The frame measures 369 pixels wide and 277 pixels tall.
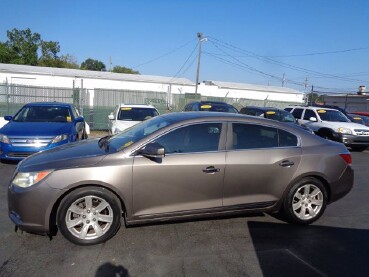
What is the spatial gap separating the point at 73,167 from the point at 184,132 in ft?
4.64

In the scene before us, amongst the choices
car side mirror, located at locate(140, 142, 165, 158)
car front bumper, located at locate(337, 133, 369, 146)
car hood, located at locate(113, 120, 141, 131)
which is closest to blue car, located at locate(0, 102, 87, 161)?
car hood, located at locate(113, 120, 141, 131)

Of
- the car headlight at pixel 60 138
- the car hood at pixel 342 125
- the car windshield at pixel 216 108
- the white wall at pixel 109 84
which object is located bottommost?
the car headlight at pixel 60 138

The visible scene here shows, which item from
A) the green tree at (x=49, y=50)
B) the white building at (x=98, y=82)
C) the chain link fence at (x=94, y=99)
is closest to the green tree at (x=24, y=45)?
the green tree at (x=49, y=50)

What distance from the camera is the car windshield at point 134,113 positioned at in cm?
1021

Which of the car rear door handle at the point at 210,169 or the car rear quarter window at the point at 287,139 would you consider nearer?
the car rear door handle at the point at 210,169

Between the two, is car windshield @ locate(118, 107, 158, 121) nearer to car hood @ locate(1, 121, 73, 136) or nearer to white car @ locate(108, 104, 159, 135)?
white car @ locate(108, 104, 159, 135)

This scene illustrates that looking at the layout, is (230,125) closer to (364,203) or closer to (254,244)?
(254,244)

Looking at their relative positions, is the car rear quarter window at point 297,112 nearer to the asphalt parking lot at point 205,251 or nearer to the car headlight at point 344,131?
the car headlight at point 344,131

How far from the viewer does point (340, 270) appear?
343cm

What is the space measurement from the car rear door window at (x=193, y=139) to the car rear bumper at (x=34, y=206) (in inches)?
55.3

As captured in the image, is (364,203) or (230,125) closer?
(230,125)

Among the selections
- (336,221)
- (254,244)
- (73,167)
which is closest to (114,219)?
(73,167)

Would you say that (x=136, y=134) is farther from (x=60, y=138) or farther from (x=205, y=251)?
(x=60, y=138)

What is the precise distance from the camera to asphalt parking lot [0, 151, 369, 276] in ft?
11.0
